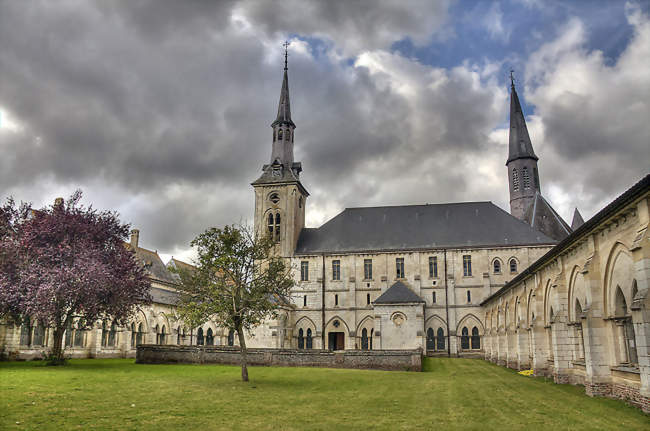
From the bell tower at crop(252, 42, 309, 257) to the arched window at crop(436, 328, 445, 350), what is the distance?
57.1 ft

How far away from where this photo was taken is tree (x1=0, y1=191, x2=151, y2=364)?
2844 centimetres

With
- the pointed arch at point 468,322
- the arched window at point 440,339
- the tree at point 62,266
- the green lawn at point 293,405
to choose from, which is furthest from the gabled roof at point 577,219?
the tree at point 62,266

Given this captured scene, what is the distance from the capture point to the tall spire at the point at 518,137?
58.3 metres

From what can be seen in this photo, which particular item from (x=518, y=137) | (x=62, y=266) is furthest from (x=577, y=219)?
(x=62, y=266)

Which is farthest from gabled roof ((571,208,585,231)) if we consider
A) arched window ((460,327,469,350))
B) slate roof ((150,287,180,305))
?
slate roof ((150,287,180,305))

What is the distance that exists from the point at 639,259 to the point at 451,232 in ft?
130

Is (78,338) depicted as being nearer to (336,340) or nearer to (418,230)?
(336,340)

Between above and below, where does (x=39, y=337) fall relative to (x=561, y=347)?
below

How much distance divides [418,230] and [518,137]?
56.4ft

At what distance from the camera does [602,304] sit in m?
18.1

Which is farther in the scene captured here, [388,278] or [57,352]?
[388,278]

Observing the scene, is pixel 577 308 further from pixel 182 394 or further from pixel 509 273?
pixel 509 273

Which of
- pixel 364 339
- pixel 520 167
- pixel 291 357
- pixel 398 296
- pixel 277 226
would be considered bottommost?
pixel 291 357

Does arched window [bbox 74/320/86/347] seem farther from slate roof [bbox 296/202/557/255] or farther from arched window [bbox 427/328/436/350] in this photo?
arched window [bbox 427/328/436/350]
